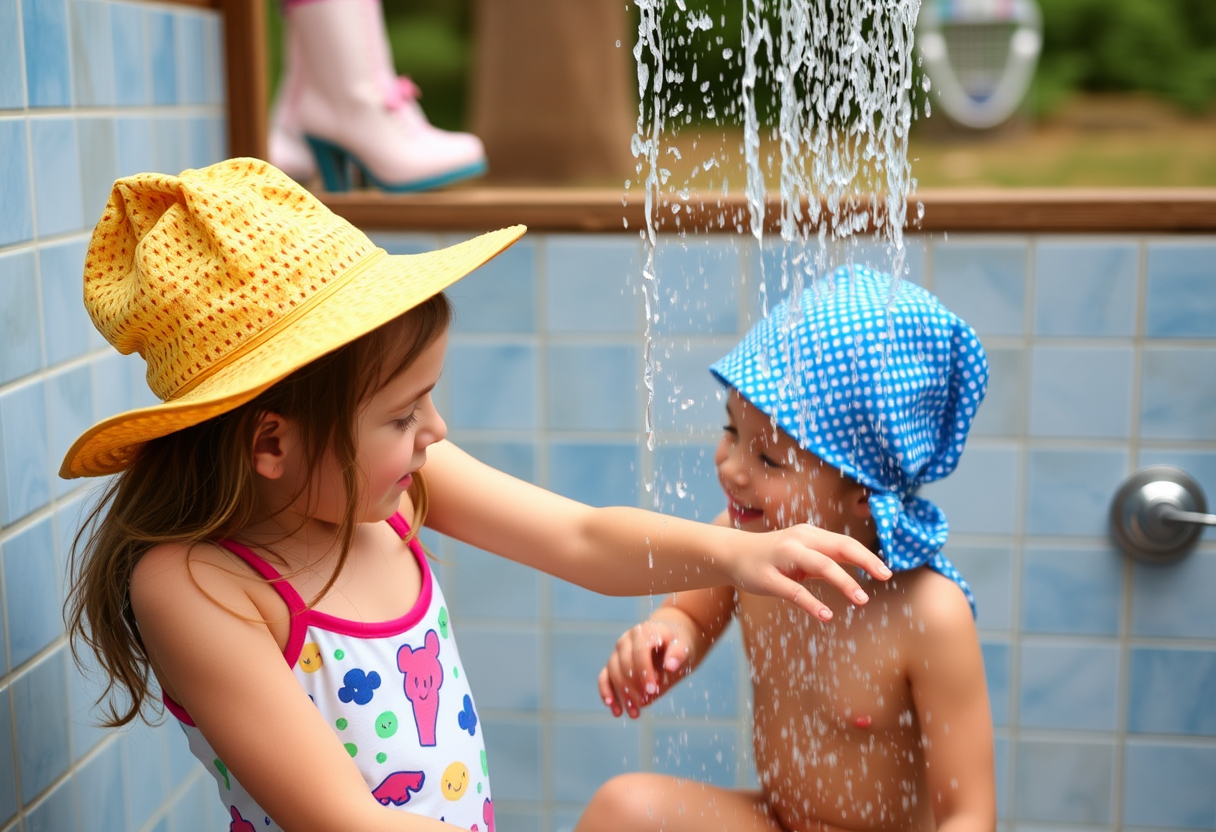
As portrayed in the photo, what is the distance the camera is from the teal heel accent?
6.59 ft

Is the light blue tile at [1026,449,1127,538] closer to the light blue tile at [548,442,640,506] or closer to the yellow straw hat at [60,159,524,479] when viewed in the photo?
the light blue tile at [548,442,640,506]

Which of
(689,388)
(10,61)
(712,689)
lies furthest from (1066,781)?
Answer: (10,61)

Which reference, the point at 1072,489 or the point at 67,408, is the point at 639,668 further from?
the point at 1072,489

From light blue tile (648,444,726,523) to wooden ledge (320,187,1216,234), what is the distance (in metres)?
0.35

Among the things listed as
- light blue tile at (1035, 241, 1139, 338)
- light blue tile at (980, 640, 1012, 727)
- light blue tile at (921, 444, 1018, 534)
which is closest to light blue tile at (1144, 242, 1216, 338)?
light blue tile at (1035, 241, 1139, 338)

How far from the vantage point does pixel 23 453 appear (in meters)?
1.29

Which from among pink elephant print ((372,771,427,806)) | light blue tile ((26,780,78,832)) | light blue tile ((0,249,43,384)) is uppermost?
light blue tile ((0,249,43,384))

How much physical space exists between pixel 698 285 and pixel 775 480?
60 centimetres

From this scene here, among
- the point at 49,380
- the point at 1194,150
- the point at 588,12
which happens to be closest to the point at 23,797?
the point at 49,380

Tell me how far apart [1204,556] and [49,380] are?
1.65 m

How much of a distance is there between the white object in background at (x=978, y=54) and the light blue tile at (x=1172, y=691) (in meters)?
6.72

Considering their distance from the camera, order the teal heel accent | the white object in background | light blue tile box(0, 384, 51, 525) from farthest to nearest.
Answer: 1. the white object in background
2. the teal heel accent
3. light blue tile box(0, 384, 51, 525)

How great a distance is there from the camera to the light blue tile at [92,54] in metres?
1.45

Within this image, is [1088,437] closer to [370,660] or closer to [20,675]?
[370,660]
